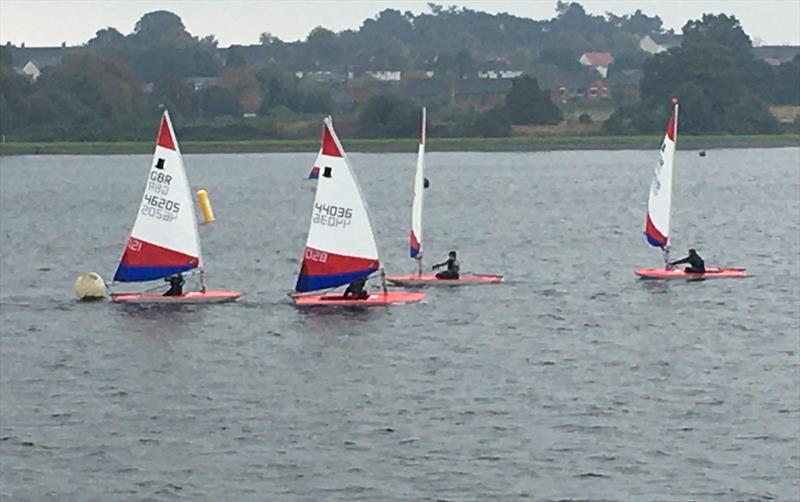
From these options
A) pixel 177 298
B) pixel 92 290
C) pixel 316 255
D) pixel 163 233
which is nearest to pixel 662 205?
pixel 316 255

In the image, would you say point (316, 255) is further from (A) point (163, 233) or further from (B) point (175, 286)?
(A) point (163, 233)

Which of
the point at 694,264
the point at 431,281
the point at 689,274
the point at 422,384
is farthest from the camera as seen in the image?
the point at 689,274

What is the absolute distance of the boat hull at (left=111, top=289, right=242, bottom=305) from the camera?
65688mm

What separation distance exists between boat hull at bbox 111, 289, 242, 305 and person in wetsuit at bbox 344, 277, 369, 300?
4630 millimetres

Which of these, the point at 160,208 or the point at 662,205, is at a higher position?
the point at 160,208

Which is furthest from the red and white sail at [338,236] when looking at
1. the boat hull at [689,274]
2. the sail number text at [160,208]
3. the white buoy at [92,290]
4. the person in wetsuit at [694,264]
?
the boat hull at [689,274]

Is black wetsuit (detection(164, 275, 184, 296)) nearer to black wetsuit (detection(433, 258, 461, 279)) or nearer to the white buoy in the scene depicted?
the white buoy

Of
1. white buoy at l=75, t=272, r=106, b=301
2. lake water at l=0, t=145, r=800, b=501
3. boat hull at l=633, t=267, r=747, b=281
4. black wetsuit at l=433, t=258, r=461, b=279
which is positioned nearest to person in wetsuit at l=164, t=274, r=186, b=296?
lake water at l=0, t=145, r=800, b=501

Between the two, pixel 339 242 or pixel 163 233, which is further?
pixel 163 233

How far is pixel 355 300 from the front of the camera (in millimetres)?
64000

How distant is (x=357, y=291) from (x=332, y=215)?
2.48 metres

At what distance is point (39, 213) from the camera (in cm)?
12862

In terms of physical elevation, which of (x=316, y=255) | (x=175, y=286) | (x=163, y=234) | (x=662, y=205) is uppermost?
(x=662, y=205)

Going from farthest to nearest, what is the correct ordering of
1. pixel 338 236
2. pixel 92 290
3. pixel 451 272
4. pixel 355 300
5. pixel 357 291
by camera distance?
pixel 451 272, pixel 92 290, pixel 338 236, pixel 357 291, pixel 355 300
